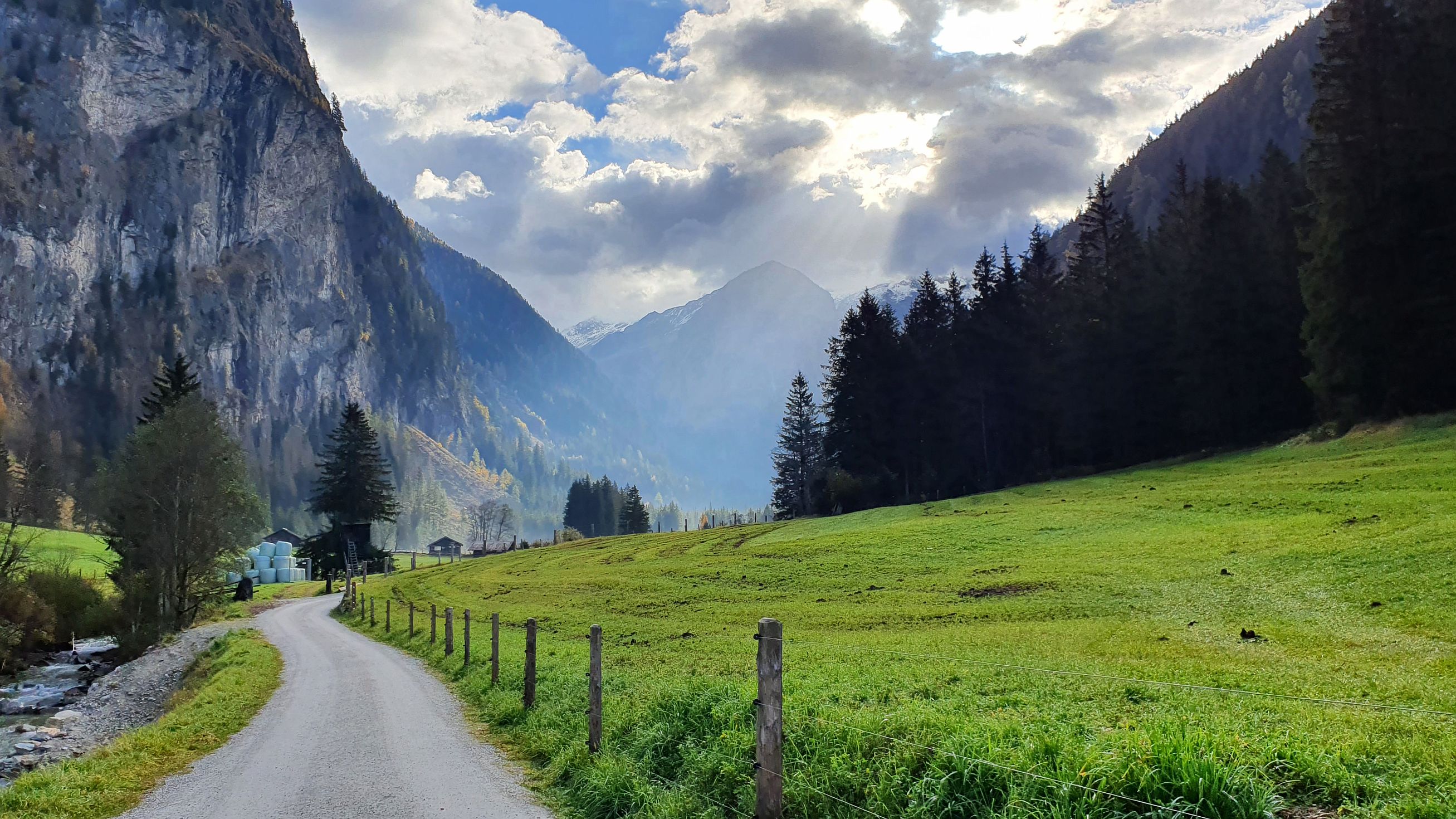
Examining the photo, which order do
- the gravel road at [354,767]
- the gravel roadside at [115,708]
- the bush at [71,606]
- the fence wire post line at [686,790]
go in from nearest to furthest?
the fence wire post line at [686,790], the gravel road at [354,767], the gravel roadside at [115,708], the bush at [71,606]

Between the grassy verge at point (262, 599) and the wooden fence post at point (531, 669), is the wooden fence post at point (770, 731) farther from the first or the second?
the grassy verge at point (262, 599)

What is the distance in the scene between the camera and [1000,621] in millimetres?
24891

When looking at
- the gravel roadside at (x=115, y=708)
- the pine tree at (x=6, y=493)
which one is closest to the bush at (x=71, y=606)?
the pine tree at (x=6, y=493)

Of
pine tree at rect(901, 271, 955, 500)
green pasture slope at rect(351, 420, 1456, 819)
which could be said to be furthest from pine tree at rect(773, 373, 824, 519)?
green pasture slope at rect(351, 420, 1456, 819)

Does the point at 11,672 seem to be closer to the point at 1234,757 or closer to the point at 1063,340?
the point at 1234,757

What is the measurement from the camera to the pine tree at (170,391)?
5641 centimetres

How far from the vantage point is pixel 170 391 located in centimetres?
5884

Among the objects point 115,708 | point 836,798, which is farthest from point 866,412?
point 836,798

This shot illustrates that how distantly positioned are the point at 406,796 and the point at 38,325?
239743 millimetres

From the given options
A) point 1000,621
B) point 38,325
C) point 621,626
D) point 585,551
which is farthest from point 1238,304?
point 38,325

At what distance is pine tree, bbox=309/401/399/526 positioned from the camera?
95.5m

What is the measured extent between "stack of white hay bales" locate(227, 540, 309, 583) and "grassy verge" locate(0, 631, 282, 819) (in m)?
96.1

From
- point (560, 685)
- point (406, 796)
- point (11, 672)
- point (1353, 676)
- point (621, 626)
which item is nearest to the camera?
point (406, 796)

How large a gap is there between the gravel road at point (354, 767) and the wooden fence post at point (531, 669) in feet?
4.79
